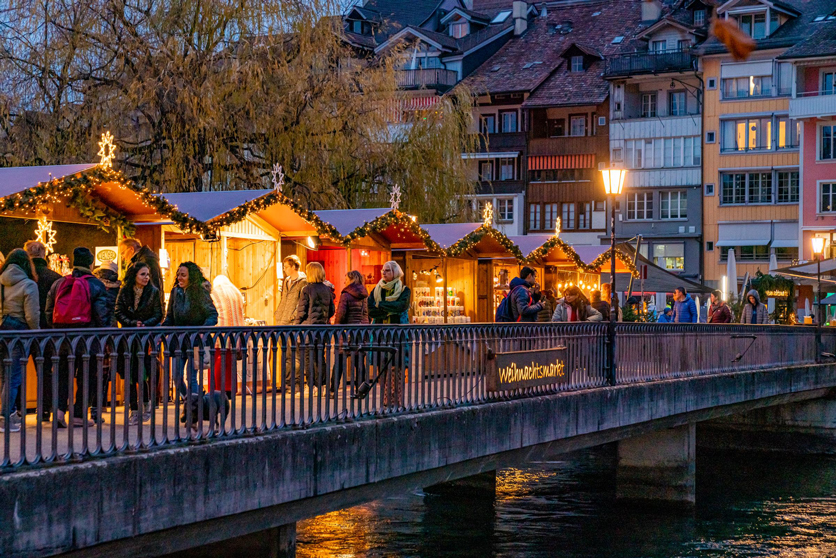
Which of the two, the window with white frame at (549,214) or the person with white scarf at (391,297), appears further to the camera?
the window with white frame at (549,214)

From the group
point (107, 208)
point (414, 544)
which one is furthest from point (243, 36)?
point (414, 544)

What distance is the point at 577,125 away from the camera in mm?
69562

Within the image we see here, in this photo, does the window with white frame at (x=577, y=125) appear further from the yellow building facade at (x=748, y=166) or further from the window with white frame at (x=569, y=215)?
the yellow building facade at (x=748, y=166)

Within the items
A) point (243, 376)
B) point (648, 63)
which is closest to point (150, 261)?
point (243, 376)

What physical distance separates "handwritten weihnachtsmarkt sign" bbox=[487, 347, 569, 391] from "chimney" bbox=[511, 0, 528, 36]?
6153 cm

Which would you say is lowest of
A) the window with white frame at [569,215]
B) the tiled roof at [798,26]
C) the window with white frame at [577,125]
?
the window with white frame at [569,215]

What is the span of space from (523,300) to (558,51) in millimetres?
56406

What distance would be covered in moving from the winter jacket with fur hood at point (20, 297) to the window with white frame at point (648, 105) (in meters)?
58.8

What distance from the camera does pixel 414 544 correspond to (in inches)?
716

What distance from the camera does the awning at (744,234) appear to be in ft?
210

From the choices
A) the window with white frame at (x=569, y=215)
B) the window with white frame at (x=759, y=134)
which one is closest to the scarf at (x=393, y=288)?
the window with white frame at (x=759, y=134)

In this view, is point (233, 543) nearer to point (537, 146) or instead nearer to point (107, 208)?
point (107, 208)

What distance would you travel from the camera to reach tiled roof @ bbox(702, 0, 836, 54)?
204ft

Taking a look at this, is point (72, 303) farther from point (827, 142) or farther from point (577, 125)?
point (577, 125)
